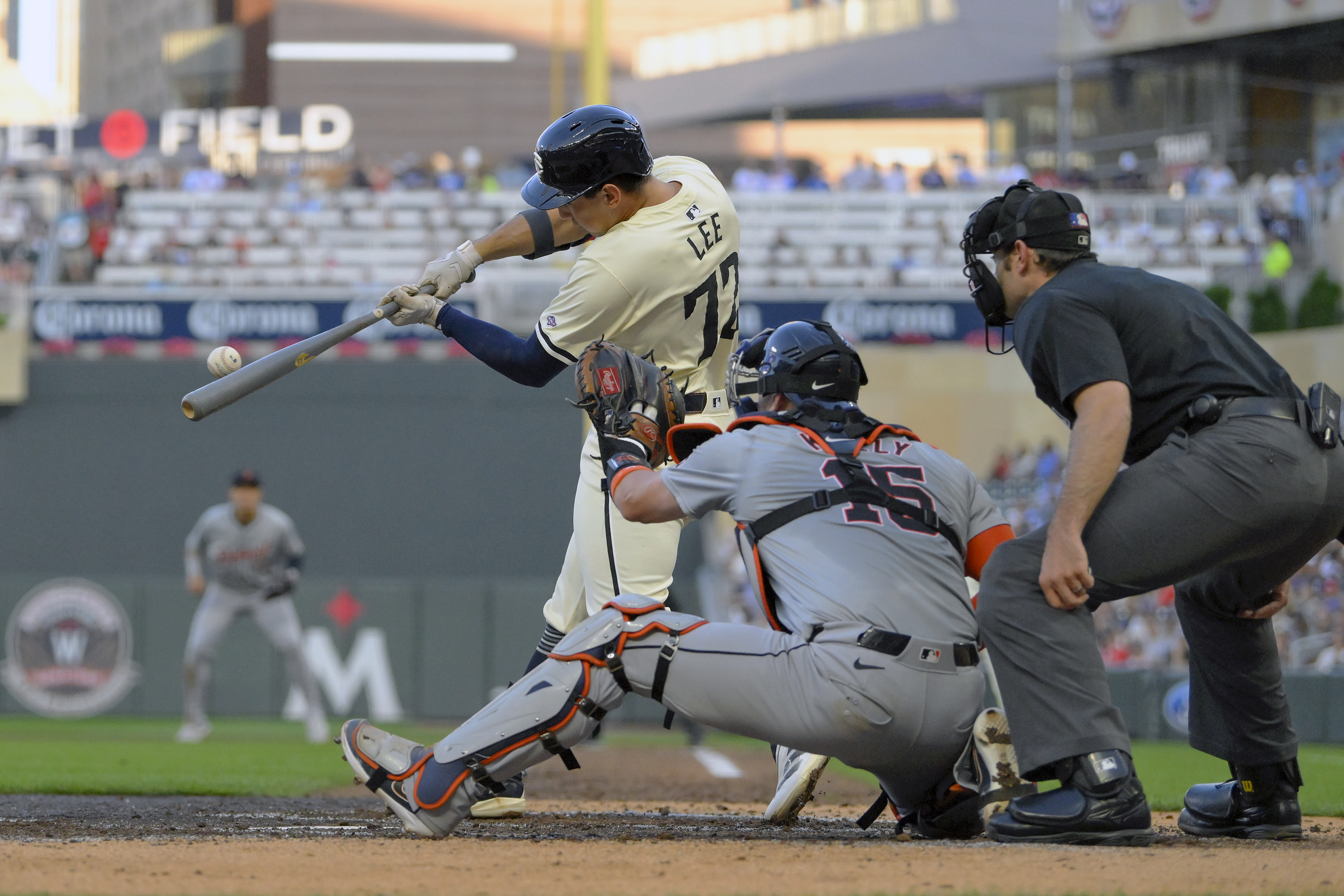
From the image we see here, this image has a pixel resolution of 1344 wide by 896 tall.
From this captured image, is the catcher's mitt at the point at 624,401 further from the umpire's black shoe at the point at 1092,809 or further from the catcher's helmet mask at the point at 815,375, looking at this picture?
the umpire's black shoe at the point at 1092,809

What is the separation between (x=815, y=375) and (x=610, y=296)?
93 centimetres

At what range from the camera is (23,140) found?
101 ft

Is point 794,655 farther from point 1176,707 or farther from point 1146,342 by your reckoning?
point 1176,707

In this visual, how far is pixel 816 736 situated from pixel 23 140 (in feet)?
100

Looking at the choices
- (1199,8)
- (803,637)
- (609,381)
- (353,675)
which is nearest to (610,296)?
(609,381)

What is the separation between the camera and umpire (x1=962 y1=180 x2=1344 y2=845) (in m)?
4.11

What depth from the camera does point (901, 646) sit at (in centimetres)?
402

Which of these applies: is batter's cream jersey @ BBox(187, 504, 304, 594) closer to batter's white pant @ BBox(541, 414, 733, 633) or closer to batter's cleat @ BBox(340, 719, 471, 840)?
batter's white pant @ BBox(541, 414, 733, 633)

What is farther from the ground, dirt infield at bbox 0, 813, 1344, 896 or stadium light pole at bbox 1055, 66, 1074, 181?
stadium light pole at bbox 1055, 66, 1074, 181

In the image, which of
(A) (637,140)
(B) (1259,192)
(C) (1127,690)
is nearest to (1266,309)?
(B) (1259,192)

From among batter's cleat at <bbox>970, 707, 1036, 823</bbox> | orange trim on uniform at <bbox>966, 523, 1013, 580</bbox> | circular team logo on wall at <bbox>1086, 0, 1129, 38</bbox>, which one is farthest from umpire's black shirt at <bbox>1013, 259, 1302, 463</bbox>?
circular team logo on wall at <bbox>1086, 0, 1129, 38</bbox>

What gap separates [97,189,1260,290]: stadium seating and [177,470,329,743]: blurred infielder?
8.68 m

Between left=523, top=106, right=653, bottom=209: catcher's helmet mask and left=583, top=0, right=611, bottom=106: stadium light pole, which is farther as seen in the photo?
left=583, top=0, right=611, bottom=106: stadium light pole

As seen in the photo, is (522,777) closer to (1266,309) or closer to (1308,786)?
(1308,786)
